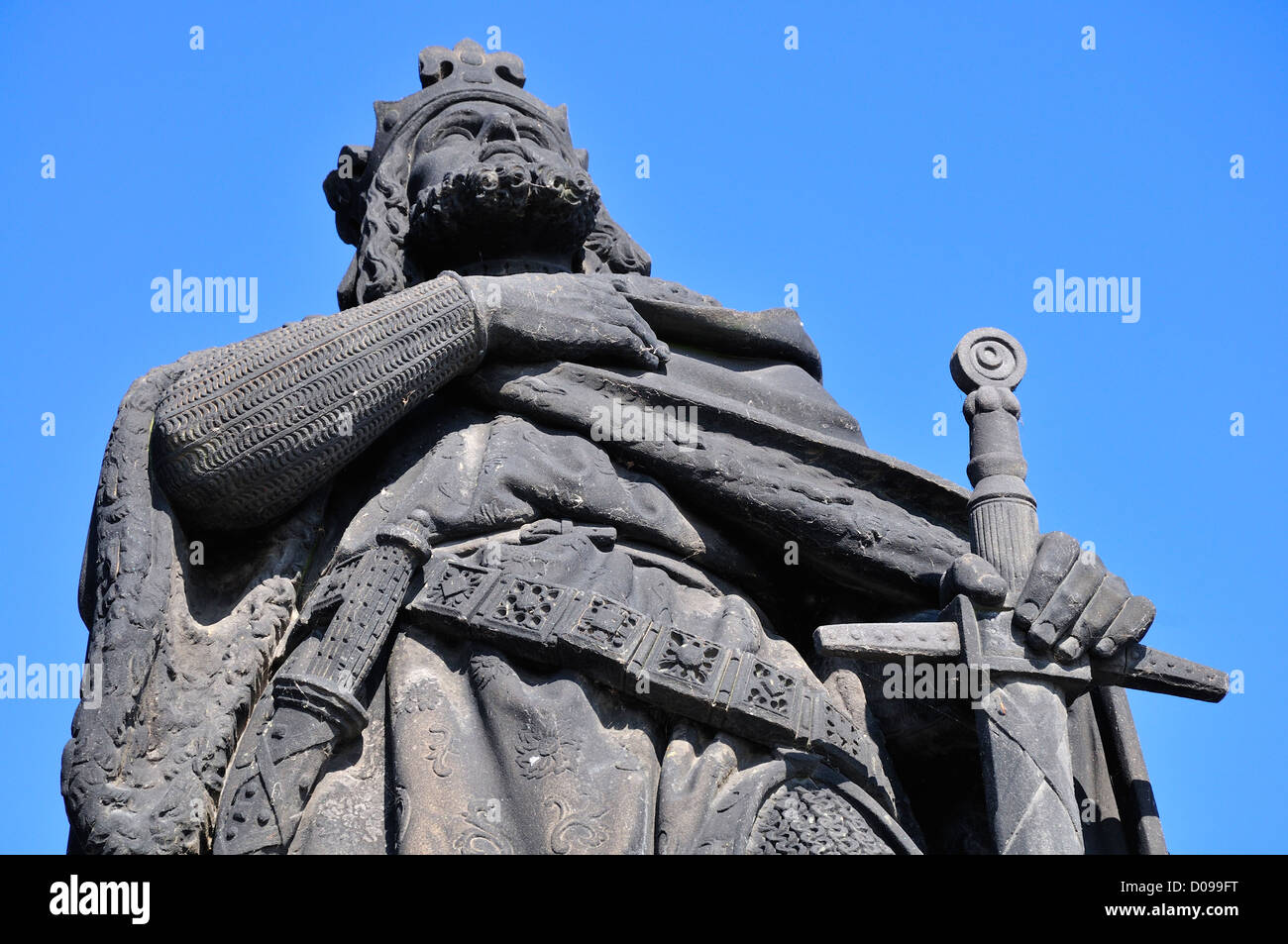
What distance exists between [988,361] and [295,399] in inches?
112

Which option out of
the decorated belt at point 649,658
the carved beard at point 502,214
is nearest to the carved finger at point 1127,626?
the decorated belt at point 649,658

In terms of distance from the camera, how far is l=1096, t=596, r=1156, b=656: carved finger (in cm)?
792

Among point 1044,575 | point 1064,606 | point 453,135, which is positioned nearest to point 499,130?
point 453,135

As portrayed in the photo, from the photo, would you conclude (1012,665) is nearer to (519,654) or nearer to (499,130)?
(519,654)

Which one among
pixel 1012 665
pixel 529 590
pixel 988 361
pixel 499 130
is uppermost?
pixel 499 130

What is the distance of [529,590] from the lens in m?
8.11

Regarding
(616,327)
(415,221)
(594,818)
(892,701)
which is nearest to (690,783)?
(594,818)

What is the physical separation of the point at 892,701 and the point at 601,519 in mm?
1426

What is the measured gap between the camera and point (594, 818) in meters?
7.50

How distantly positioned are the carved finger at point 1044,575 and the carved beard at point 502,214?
10.0 feet

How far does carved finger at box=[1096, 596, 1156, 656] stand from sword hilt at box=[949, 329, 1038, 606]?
380mm

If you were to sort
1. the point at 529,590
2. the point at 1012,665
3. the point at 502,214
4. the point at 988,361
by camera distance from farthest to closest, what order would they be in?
the point at 502,214 → the point at 988,361 → the point at 529,590 → the point at 1012,665

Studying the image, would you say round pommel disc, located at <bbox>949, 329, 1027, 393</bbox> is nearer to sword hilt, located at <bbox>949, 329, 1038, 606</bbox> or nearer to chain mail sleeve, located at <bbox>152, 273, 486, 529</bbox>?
sword hilt, located at <bbox>949, 329, 1038, 606</bbox>

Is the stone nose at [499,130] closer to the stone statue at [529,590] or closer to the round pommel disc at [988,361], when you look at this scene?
the stone statue at [529,590]
